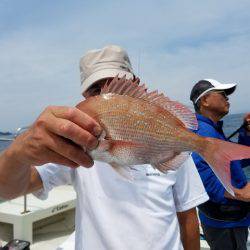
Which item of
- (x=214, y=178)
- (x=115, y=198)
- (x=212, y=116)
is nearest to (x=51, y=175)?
(x=115, y=198)

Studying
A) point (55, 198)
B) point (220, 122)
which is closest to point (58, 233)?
point (55, 198)

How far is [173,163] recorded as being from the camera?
4.81 feet

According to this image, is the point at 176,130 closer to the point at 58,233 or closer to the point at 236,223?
the point at 236,223

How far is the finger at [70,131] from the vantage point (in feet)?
4.17

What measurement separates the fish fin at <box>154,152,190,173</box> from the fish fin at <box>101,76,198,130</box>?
0.11 meters

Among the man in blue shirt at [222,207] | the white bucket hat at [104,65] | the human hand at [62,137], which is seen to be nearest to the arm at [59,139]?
the human hand at [62,137]

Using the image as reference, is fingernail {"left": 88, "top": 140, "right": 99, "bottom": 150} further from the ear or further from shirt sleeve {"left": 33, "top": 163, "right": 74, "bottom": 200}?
the ear

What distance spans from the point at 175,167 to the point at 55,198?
13.7ft

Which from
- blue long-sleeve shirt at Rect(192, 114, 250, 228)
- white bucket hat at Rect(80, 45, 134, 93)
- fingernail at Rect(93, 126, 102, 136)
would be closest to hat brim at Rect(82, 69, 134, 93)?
white bucket hat at Rect(80, 45, 134, 93)

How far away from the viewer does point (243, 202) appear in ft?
12.2

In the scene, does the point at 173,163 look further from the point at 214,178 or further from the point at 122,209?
the point at 214,178

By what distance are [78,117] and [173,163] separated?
1.30ft

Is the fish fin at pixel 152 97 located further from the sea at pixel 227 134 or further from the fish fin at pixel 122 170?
the sea at pixel 227 134

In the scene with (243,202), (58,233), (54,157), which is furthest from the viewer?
(58,233)
